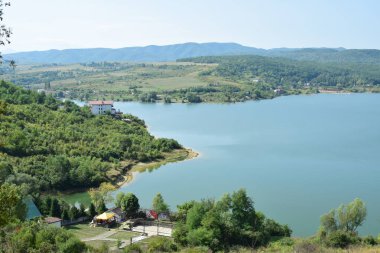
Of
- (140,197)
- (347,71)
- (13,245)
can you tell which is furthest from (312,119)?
(347,71)

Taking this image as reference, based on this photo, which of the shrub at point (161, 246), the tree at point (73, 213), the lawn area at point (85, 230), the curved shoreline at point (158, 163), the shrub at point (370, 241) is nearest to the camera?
the shrub at point (161, 246)

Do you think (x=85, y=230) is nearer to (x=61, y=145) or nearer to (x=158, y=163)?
(x=61, y=145)

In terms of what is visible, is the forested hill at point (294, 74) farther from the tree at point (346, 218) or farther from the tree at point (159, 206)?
the tree at point (346, 218)

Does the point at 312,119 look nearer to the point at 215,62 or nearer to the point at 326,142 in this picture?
the point at 326,142

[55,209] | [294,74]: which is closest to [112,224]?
[55,209]

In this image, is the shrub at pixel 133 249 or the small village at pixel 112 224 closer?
the shrub at pixel 133 249

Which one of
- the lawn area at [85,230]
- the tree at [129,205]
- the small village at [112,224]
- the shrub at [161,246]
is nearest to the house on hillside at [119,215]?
the small village at [112,224]

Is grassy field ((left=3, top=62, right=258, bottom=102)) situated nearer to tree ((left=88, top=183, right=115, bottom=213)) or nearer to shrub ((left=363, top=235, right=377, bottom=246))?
tree ((left=88, top=183, right=115, bottom=213))
